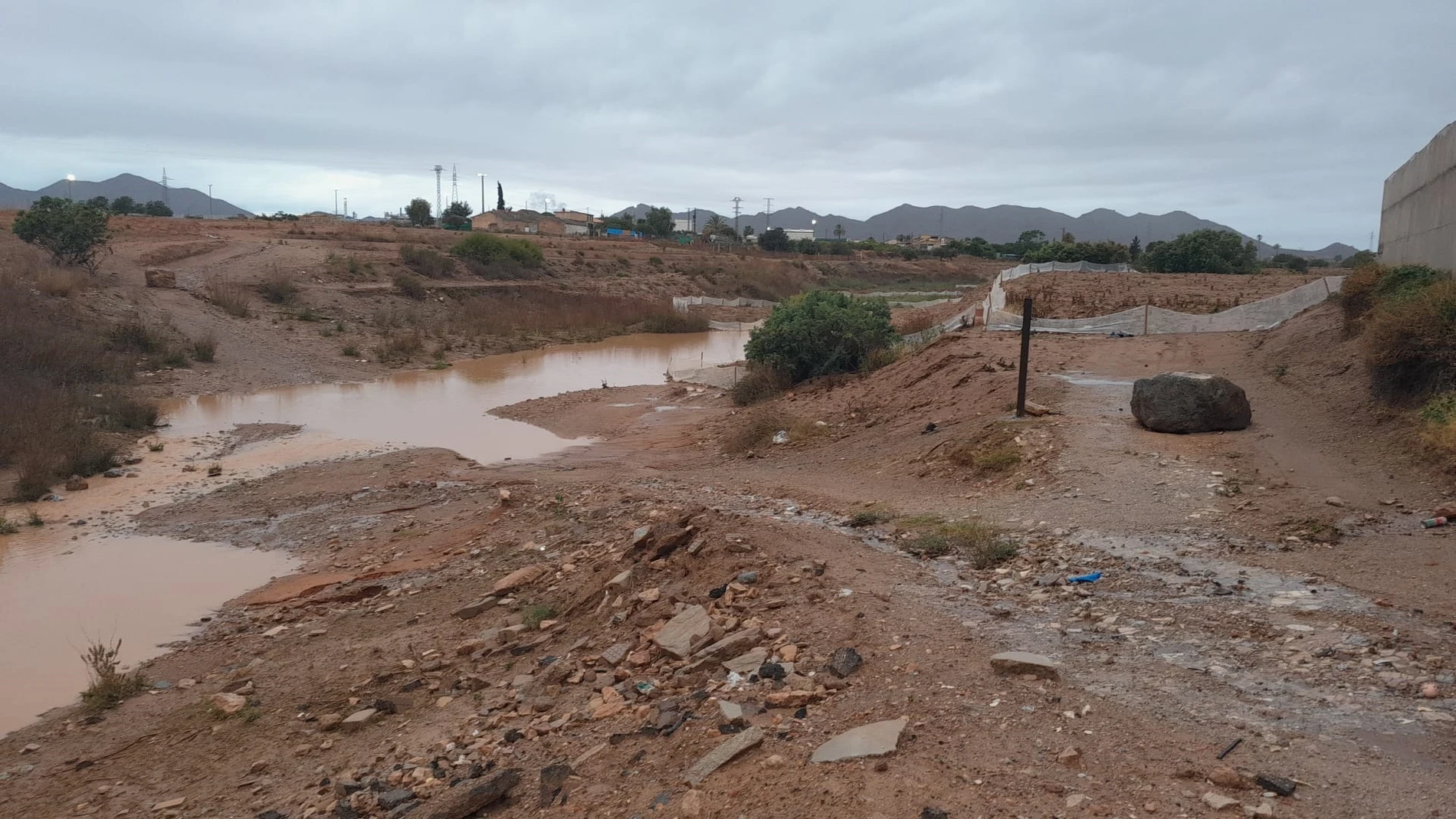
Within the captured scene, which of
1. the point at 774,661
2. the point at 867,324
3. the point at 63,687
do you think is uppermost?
the point at 867,324

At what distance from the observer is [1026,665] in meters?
5.25

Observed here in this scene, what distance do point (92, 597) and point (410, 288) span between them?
34.9 meters

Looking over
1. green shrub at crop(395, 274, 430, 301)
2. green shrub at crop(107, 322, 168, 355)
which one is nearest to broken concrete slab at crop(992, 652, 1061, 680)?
green shrub at crop(107, 322, 168, 355)

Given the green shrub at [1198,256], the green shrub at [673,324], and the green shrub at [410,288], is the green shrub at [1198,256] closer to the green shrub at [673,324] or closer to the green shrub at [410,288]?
the green shrub at [673,324]

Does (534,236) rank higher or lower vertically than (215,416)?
higher

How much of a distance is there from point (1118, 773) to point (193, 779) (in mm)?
5684

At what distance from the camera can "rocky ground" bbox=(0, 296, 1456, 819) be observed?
14.3 feet

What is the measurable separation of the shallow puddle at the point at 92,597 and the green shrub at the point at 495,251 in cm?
4227

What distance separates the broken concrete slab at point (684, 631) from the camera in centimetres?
634

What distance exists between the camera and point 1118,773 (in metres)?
4.14

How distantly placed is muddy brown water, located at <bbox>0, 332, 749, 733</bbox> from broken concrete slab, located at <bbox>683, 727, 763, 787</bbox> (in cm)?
630

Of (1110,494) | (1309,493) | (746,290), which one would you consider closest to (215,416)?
(1110,494)

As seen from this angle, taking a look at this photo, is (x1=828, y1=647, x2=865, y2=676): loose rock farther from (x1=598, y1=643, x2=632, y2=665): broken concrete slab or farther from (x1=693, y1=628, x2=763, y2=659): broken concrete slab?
(x1=598, y1=643, x2=632, y2=665): broken concrete slab

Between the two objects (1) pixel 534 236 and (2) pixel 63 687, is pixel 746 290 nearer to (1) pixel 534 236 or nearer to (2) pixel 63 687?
(1) pixel 534 236
